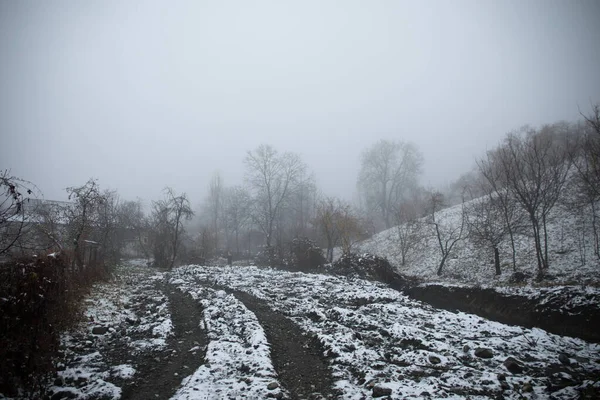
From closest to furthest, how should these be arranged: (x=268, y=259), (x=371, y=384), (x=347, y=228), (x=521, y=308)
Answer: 1. (x=371, y=384)
2. (x=521, y=308)
3. (x=347, y=228)
4. (x=268, y=259)

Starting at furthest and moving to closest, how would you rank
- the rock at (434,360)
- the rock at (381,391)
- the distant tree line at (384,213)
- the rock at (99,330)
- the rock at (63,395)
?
the distant tree line at (384,213) → the rock at (99,330) → the rock at (434,360) → the rock at (381,391) → the rock at (63,395)

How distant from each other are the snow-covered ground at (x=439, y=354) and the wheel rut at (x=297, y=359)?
27 centimetres

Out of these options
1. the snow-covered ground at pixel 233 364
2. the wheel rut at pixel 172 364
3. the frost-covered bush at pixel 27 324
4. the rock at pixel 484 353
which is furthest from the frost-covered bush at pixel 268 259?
the frost-covered bush at pixel 27 324

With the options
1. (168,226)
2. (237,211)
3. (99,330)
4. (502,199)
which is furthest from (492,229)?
(237,211)

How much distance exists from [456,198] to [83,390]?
6774 cm

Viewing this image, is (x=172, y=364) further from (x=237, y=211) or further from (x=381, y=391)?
(x=237, y=211)

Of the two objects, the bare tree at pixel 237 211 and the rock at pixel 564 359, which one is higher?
the bare tree at pixel 237 211

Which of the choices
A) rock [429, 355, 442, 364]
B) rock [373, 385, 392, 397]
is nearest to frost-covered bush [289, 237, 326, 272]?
rock [429, 355, 442, 364]

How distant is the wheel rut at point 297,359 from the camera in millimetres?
4840

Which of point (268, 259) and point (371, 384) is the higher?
point (268, 259)

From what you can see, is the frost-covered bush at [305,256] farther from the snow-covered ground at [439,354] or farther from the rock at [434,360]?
the rock at [434,360]

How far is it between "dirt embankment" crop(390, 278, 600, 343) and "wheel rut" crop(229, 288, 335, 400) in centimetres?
698

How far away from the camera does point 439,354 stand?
598 cm

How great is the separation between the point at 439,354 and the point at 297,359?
321cm
